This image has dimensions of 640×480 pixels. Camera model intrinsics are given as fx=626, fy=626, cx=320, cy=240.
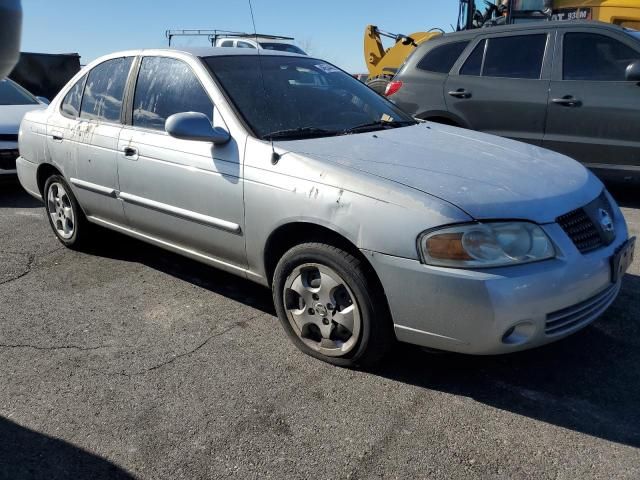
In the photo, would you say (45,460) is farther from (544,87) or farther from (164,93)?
(544,87)

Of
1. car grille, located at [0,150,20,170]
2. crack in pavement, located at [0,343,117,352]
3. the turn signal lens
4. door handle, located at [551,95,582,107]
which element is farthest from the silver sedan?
car grille, located at [0,150,20,170]

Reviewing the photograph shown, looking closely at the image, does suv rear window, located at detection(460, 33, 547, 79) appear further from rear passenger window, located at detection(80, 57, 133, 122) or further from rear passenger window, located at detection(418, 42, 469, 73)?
rear passenger window, located at detection(80, 57, 133, 122)

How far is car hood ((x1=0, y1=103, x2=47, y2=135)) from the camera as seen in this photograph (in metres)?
7.29

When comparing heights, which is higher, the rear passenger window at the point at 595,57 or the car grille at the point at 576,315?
the rear passenger window at the point at 595,57

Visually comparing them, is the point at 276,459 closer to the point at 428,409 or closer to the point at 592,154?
the point at 428,409

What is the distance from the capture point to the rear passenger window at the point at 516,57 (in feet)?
21.0

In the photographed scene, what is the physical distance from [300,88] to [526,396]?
2.27m

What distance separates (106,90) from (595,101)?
14.6ft

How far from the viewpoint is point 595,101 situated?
6023 mm

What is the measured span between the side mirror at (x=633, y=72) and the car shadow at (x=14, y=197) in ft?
20.1

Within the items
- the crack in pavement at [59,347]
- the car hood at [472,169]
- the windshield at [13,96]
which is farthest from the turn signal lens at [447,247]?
the windshield at [13,96]

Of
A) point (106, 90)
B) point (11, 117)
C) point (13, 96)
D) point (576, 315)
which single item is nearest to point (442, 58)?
point (106, 90)

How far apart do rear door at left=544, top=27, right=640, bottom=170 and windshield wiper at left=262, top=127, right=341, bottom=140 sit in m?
3.48

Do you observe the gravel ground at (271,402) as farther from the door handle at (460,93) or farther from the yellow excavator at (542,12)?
the yellow excavator at (542,12)
